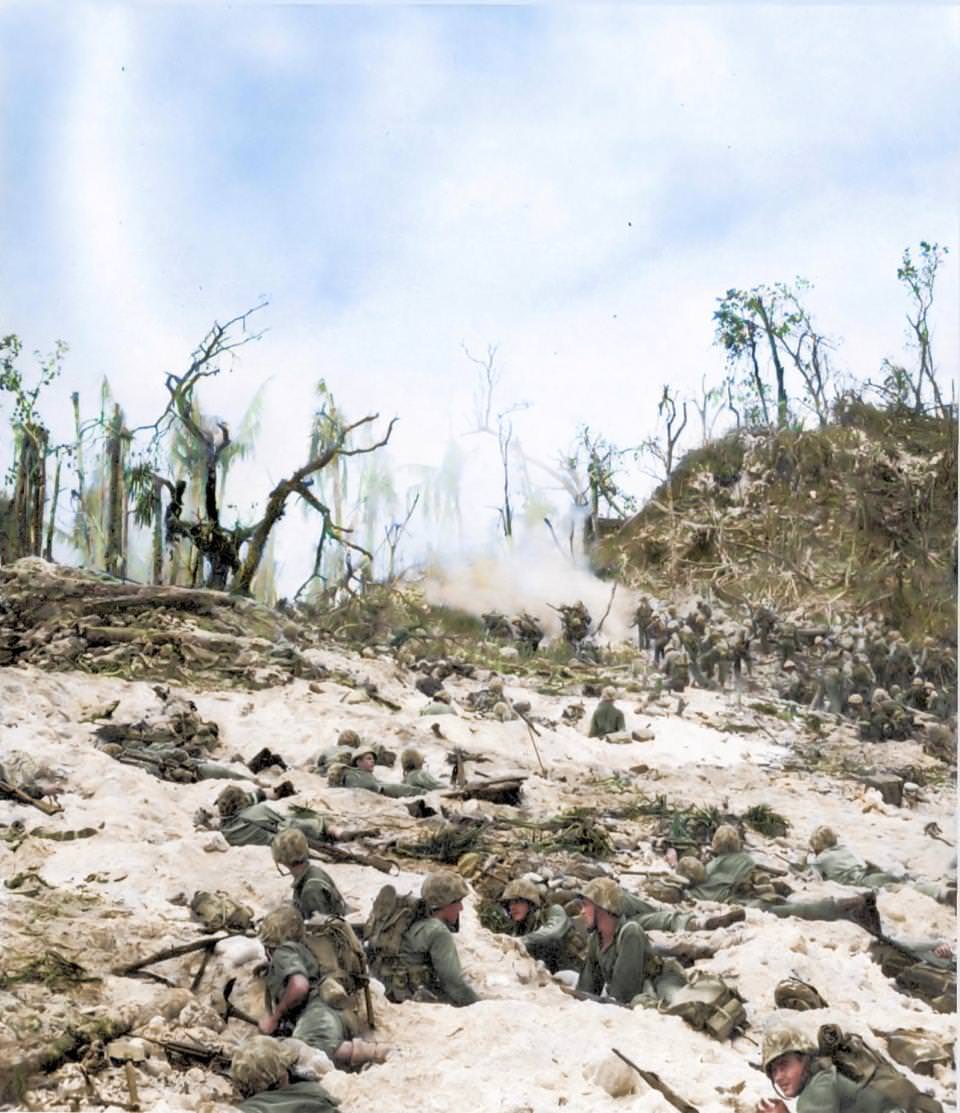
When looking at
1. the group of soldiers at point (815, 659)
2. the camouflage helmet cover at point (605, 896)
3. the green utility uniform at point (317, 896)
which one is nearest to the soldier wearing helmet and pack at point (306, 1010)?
the green utility uniform at point (317, 896)

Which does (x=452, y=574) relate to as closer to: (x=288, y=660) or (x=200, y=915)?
(x=288, y=660)

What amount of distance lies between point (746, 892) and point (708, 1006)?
659mm

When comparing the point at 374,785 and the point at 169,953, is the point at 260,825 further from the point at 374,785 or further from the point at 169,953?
the point at 169,953

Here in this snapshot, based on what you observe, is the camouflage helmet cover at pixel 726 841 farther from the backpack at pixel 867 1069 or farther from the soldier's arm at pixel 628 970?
the backpack at pixel 867 1069

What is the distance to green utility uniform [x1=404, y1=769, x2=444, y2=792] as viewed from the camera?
648 centimetres

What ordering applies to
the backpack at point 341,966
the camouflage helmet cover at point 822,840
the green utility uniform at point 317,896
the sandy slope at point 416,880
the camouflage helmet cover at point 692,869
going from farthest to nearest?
the camouflage helmet cover at point 822,840 < the camouflage helmet cover at point 692,869 < the green utility uniform at point 317,896 < the backpack at point 341,966 < the sandy slope at point 416,880

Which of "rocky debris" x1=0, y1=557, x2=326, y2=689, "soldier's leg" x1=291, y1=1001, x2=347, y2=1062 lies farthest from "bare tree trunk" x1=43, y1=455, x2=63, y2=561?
"soldier's leg" x1=291, y1=1001, x2=347, y2=1062

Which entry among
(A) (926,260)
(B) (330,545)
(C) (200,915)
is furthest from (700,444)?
(C) (200,915)

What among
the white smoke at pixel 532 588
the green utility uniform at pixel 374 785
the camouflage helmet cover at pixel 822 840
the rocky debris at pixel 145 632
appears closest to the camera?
the camouflage helmet cover at pixel 822 840

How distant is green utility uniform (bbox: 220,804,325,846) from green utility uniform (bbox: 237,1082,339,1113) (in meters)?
1.22

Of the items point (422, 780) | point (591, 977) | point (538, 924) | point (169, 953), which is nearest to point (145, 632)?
point (422, 780)

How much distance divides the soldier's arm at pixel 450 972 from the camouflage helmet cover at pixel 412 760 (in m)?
1.05

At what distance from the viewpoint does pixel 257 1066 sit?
17.2 ft

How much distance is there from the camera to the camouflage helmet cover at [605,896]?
228 inches
